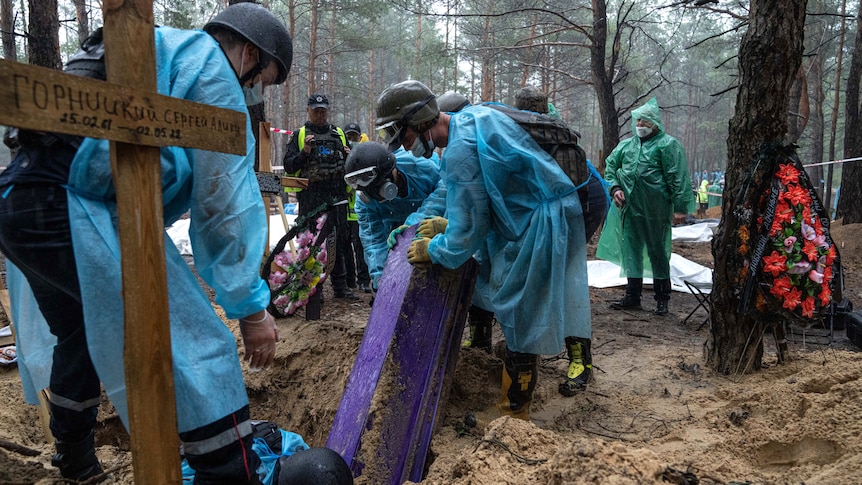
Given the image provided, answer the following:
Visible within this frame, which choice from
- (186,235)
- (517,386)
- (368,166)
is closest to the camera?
(517,386)

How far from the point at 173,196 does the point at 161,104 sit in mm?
382

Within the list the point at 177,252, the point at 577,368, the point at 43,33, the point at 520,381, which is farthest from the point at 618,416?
the point at 43,33

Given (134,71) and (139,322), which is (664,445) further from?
(134,71)

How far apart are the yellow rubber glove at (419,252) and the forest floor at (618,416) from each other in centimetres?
81

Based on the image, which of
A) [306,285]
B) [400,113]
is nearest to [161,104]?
[400,113]

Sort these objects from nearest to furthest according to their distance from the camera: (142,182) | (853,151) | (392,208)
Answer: (142,182) < (392,208) < (853,151)

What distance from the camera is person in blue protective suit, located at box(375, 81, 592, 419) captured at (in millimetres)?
2703

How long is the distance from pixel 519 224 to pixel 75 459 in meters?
2.13

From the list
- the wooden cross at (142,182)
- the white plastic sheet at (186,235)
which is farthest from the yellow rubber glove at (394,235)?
the white plastic sheet at (186,235)

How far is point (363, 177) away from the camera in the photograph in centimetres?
362

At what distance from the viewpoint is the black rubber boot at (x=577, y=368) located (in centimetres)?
331

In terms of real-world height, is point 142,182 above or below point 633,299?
above

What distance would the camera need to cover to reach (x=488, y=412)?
307cm

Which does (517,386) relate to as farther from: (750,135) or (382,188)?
(750,135)
